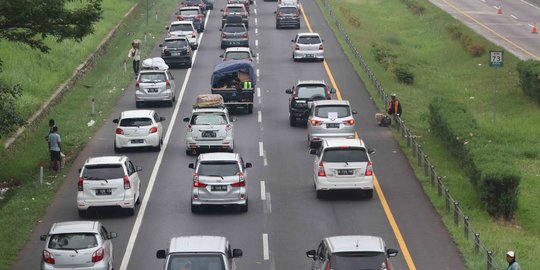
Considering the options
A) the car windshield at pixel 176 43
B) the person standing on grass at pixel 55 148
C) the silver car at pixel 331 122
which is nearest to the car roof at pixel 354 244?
the person standing on grass at pixel 55 148

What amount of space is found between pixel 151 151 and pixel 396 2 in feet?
198

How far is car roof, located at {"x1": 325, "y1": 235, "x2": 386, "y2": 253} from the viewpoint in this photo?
929 inches

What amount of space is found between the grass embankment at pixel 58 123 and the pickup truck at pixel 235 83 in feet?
17.1

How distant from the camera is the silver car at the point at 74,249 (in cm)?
2641

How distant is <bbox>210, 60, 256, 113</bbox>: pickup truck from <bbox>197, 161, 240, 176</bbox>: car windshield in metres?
17.5

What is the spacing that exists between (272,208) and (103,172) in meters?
5.33

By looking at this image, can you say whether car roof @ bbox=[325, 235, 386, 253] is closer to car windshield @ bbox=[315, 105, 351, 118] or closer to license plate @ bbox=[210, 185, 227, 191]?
license plate @ bbox=[210, 185, 227, 191]

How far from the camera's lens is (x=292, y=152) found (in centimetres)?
4375

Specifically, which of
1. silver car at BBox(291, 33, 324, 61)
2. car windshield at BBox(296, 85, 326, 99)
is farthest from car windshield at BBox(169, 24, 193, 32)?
car windshield at BBox(296, 85, 326, 99)

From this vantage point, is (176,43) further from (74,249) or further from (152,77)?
(74,249)

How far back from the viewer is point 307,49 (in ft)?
218

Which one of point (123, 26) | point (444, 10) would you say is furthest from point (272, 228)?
point (444, 10)

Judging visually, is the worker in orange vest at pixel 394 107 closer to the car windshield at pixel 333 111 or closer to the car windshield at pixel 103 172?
the car windshield at pixel 333 111

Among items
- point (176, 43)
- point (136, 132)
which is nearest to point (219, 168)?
point (136, 132)
